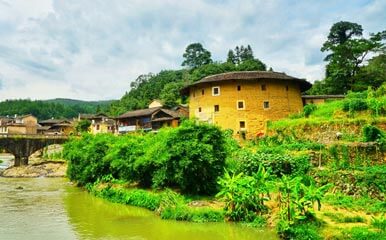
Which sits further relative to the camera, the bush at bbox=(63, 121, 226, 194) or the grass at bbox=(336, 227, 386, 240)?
the bush at bbox=(63, 121, 226, 194)

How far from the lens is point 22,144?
47.9m

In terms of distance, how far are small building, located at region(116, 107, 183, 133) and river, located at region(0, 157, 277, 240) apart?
95.4ft

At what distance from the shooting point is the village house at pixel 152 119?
53.6 metres

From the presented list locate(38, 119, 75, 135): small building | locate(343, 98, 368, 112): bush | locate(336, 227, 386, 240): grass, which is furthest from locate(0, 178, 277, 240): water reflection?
locate(38, 119, 75, 135): small building

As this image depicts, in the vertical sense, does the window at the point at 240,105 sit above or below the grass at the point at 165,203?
above

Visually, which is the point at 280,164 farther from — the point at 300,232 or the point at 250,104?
the point at 250,104

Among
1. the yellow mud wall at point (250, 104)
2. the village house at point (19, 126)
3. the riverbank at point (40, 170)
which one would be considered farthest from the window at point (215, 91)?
the village house at point (19, 126)

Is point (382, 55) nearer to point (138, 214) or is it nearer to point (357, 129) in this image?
point (357, 129)

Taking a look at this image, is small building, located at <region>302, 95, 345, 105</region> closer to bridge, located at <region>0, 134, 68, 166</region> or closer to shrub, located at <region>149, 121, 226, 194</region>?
shrub, located at <region>149, 121, 226, 194</region>

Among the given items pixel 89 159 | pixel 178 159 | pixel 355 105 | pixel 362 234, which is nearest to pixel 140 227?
pixel 178 159

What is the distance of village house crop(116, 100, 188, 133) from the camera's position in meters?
53.6

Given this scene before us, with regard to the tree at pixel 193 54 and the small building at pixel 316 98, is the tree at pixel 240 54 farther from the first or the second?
the small building at pixel 316 98

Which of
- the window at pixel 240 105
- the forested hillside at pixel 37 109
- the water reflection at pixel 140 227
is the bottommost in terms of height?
the water reflection at pixel 140 227

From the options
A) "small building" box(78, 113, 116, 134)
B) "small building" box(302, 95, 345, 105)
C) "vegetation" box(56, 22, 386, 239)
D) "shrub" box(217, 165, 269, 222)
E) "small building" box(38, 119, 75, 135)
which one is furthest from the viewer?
"small building" box(38, 119, 75, 135)
